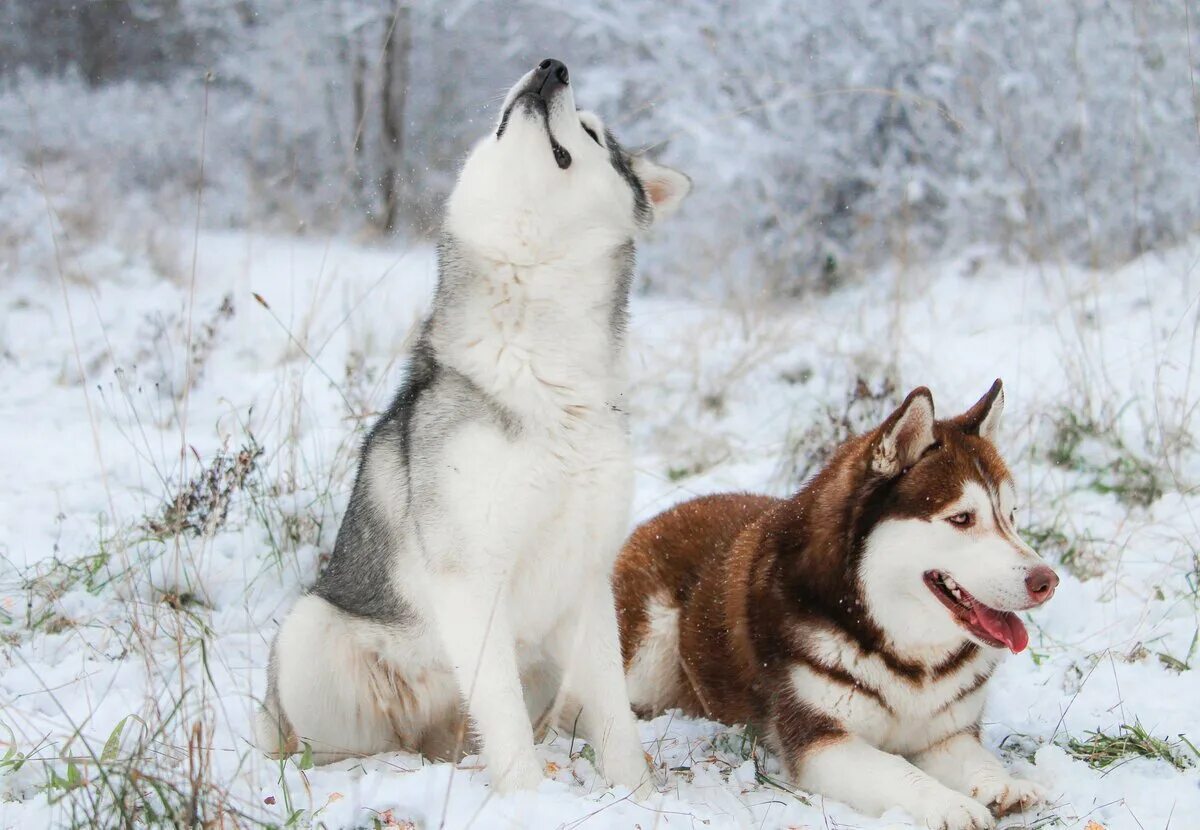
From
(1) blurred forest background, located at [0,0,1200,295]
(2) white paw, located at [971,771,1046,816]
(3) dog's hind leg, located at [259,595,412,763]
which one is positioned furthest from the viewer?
(1) blurred forest background, located at [0,0,1200,295]

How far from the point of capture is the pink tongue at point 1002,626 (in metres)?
2.77

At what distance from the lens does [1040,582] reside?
265 cm

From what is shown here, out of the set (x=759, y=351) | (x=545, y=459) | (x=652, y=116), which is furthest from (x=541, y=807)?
(x=652, y=116)

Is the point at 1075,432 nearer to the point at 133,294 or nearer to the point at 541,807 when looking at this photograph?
the point at 541,807

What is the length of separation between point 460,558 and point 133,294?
638cm

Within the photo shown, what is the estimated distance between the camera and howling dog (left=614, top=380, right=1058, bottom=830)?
2.76 m

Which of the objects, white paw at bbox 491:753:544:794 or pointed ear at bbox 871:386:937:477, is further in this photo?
pointed ear at bbox 871:386:937:477

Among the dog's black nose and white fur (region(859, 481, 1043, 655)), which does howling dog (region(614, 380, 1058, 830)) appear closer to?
white fur (region(859, 481, 1043, 655))

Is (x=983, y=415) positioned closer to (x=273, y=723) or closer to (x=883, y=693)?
(x=883, y=693)

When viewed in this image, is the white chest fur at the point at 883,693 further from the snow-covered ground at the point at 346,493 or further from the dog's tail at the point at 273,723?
the dog's tail at the point at 273,723

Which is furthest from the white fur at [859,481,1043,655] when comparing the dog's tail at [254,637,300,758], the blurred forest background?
the blurred forest background

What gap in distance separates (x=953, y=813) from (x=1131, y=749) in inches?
28.1

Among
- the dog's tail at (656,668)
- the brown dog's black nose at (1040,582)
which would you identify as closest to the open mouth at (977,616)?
the brown dog's black nose at (1040,582)

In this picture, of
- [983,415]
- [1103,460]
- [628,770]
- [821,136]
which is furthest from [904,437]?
[821,136]
